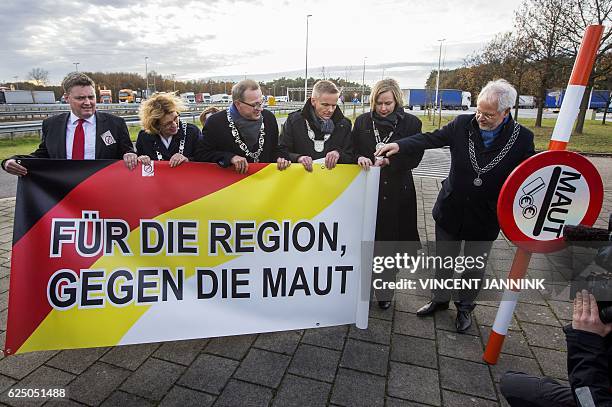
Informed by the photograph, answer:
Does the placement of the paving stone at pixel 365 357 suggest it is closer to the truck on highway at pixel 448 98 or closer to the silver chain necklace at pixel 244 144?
the silver chain necklace at pixel 244 144

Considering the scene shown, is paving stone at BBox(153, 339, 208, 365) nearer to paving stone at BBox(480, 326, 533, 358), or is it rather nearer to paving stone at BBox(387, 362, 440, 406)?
paving stone at BBox(387, 362, 440, 406)

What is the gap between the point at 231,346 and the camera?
2.93m

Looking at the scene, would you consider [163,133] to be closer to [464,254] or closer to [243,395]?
[243,395]

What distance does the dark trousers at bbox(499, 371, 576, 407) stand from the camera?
184 centimetres

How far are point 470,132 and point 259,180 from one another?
161 centimetres

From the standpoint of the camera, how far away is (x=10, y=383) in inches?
98.5

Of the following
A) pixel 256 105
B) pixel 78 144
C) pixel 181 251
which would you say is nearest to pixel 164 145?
pixel 78 144

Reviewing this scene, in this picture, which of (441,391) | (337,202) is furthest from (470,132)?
(441,391)

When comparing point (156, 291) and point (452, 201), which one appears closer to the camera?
point (156, 291)

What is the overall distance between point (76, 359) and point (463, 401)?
2558mm

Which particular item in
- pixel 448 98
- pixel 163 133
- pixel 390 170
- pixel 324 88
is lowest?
pixel 390 170

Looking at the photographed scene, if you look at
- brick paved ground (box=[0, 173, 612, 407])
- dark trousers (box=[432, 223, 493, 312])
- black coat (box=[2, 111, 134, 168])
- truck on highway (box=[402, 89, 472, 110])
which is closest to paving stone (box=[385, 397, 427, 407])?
brick paved ground (box=[0, 173, 612, 407])

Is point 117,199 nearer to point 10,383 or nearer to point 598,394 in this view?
point 10,383

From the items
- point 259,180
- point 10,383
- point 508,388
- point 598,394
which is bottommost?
point 10,383
